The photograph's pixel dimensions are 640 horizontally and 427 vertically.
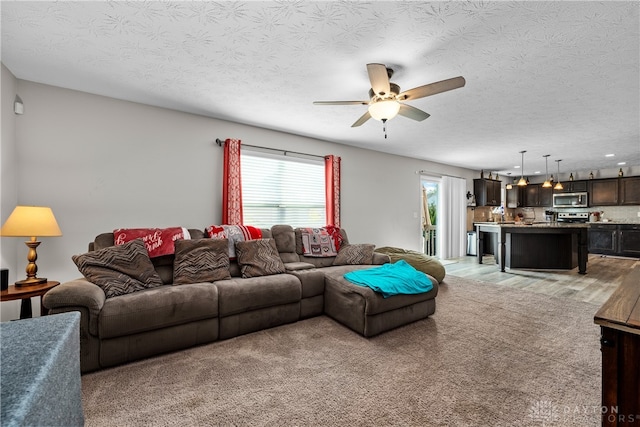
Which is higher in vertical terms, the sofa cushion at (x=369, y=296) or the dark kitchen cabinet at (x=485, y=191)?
the dark kitchen cabinet at (x=485, y=191)

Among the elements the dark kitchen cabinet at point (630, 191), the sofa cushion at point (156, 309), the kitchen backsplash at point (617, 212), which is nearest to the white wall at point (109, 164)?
the sofa cushion at point (156, 309)

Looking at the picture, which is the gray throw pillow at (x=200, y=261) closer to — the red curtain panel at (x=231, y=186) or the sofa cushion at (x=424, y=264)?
the red curtain panel at (x=231, y=186)

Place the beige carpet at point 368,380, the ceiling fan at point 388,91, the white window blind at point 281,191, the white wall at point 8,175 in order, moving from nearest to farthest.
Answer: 1. the beige carpet at point 368,380
2. the ceiling fan at point 388,91
3. the white wall at point 8,175
4. the white window blind at point 281,191

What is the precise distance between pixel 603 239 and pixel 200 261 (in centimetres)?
973

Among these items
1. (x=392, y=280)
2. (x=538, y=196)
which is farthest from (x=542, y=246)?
(x=392, y=280)

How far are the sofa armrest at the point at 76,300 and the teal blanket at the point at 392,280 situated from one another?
2.12 metres

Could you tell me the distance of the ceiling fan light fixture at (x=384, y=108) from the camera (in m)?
2.31

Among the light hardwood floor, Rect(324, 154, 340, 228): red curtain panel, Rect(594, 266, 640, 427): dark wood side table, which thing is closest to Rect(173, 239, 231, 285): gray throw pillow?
Rect(324, 154, 340, 228): red curtain panel

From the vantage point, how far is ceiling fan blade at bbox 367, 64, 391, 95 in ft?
6.56

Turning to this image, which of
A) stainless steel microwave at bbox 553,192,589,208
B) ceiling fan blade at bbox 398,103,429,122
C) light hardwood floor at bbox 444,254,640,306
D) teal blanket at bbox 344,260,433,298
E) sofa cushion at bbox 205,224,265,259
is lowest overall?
light hardwood floor at bbox 444,254,640,306

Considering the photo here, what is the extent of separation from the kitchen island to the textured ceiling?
2172mm

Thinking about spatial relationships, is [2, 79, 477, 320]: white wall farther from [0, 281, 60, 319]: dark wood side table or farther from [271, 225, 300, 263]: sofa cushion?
[271, 225, 300, 263]: sofa cushion

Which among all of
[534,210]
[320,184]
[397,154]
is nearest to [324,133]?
[320,184]

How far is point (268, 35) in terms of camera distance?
204 centimetres
